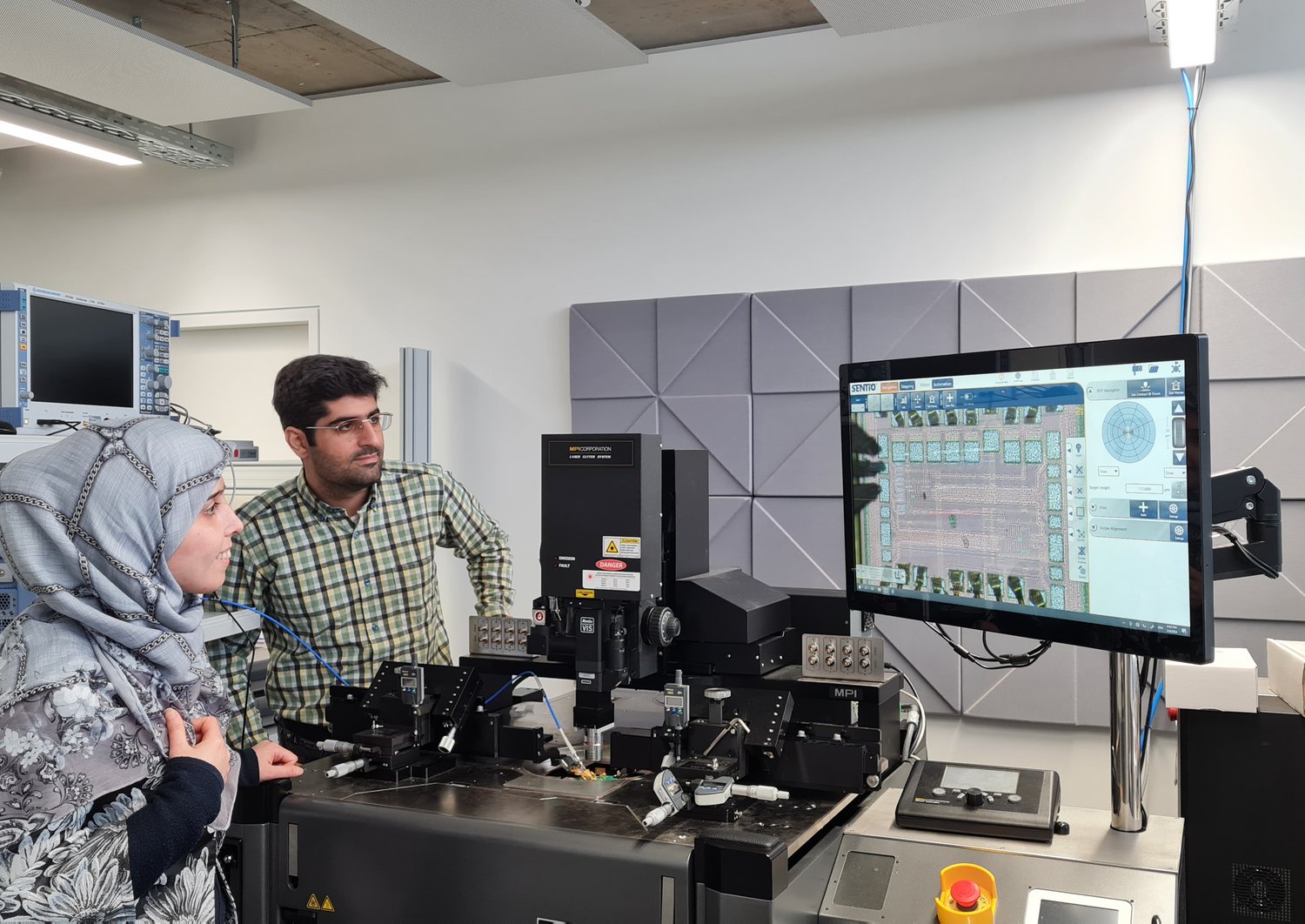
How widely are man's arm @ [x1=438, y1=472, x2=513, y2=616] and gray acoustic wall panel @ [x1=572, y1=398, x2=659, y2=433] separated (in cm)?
136

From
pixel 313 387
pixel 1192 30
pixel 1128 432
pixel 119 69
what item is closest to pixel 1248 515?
pixel 1128 432

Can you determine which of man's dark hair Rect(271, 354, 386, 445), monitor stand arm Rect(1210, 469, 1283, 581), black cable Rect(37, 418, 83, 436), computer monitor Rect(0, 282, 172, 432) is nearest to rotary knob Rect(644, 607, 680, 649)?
monitor stand arm Rect(1210, 469, 1283, 581)

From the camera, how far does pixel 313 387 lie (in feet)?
8.56

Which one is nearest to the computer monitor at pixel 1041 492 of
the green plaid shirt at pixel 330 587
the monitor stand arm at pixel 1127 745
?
the monitor stand arm at pixel 1127 745

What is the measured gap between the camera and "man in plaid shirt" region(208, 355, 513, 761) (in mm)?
2461

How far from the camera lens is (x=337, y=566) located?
99.8 inches

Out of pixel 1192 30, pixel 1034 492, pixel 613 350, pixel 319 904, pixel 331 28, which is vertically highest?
pixel 331 28

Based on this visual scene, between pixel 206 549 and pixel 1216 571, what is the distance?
1.45m

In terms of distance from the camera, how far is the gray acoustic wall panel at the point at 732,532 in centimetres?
409

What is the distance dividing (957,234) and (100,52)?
3.06 meters

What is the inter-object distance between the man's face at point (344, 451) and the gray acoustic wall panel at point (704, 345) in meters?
1.77

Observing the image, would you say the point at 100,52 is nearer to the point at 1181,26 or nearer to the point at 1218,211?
the point at 1181,26

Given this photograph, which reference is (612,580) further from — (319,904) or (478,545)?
(478,545)

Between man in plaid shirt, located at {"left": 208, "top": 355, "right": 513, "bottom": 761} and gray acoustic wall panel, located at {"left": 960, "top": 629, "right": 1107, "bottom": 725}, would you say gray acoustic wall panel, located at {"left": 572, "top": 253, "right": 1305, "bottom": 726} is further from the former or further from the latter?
man in plaid shirt, located at {"left": 208, "top": 355, "right": 513, "bottom": 761}
